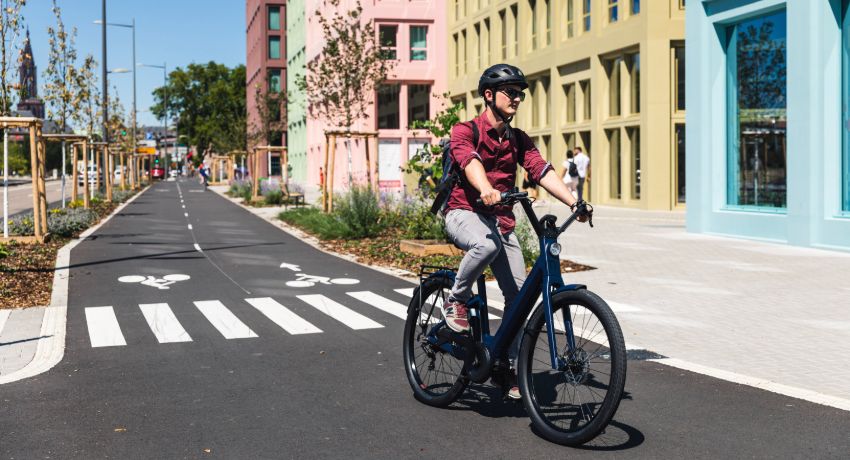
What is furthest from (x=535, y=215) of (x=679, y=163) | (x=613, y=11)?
(x=613, y=11)

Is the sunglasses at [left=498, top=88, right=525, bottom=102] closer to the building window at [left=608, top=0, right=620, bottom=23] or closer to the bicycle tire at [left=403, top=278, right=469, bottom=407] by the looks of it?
the bicycle tire at [left=403, top=278, right=469, bottom=407]

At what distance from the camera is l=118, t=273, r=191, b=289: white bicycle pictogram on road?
12.7 m

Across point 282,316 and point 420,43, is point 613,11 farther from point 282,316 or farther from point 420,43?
point 282,316

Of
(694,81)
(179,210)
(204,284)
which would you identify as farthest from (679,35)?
(204,284)

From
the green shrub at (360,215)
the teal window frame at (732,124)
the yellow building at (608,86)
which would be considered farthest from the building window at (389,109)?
the teal window frame at (732,124)

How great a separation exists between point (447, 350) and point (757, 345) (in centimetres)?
340

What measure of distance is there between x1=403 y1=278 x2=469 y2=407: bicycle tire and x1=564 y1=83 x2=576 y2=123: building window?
30.2 metres

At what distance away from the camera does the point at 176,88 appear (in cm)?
11362

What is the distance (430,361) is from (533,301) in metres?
1.09

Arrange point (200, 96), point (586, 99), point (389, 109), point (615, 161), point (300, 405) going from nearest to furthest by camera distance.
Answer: point (300, 405), point (615, 161), point (586, 99), point (389, 109), point (200, 96)

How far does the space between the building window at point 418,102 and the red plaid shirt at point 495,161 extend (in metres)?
46.7

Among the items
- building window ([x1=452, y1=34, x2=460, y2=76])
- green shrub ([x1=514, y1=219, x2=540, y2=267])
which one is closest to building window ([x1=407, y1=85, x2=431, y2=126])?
building window ([x1=452, y1=34, x2=460, y2=76])

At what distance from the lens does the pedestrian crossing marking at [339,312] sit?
9.26 metres

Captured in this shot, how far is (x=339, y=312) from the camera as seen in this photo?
10.1 metres
